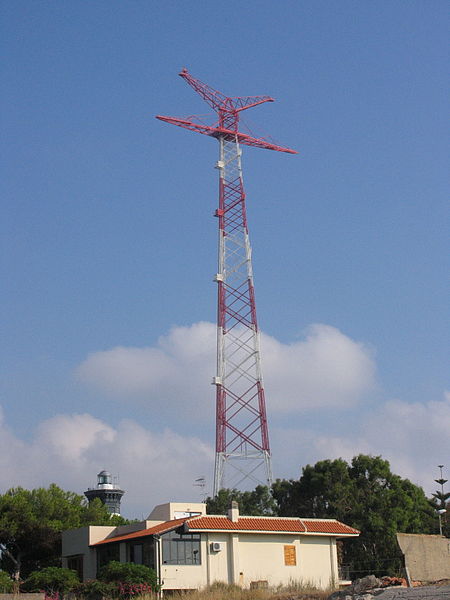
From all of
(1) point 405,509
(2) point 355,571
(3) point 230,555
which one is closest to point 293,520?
(3) point 230,555

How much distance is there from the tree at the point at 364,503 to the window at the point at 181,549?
1523cm

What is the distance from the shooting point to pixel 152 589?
32406 millimetres

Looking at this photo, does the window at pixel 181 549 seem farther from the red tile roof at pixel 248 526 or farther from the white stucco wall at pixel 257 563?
the red tile roof at pixel 248 526

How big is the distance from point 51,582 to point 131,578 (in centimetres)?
499

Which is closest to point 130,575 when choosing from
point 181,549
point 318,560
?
point 181,549

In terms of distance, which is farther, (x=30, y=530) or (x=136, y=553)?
(x=30, y=530)

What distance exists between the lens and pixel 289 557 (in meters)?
37.9

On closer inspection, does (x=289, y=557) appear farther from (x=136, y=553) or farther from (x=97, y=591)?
(x=97, y=591)

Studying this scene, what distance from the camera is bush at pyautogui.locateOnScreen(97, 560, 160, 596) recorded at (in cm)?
3147

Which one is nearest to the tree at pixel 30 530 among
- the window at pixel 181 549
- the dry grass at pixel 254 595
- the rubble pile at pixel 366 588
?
the window at pixel 181 549

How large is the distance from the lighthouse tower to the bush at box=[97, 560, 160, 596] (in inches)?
3116

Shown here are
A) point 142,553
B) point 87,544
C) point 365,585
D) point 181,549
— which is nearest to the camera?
point 365,585

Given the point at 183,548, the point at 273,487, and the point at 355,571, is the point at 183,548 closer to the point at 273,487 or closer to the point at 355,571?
the point at 355,571

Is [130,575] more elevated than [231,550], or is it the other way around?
[231,550]
